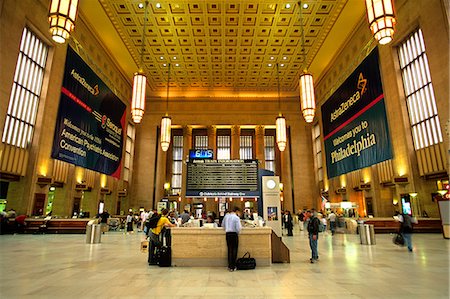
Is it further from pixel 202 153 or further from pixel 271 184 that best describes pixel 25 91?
pixel 271 184

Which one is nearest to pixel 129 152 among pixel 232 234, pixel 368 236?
pixel 368 236

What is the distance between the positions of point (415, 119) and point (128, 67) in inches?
869

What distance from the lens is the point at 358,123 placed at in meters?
18.4

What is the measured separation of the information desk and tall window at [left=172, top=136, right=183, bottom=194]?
2331 cm

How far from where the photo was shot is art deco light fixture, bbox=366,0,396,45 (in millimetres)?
6160

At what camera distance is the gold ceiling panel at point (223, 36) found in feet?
54.4

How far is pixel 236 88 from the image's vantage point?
27906mm

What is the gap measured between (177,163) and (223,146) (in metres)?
5.50

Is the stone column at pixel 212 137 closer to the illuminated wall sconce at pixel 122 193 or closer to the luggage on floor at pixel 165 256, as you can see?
the illuminated wall sconce at pixel 122 193

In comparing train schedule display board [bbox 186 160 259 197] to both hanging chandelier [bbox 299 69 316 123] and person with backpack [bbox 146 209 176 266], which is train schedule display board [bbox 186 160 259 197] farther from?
person with backpack [bbox 146 209 176 266]

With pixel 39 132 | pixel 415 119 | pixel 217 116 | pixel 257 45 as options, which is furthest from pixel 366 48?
pixel 39 132

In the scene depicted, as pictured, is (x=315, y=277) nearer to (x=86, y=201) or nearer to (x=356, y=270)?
(x=356, y=270)

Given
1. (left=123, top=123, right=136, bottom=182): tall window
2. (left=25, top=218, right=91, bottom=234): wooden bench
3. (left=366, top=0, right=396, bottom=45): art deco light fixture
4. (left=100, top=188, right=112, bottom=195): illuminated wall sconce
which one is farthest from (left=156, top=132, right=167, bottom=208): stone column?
(left=366, top=0, right=396, bottom=45): art deco light fixture

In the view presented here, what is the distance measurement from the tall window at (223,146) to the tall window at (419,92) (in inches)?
716
